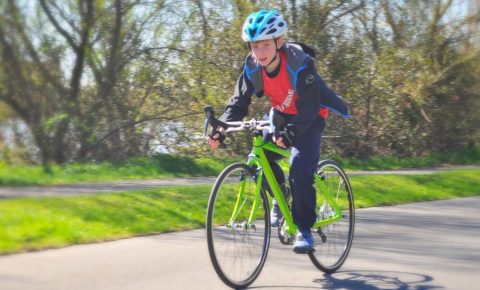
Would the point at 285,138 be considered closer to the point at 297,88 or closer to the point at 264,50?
the point at 297,88

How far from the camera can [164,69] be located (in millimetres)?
13219

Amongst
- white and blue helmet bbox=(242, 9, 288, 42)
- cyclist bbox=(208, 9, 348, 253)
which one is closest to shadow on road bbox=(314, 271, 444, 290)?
cyclist bbox=(208, 9, 348, 253)

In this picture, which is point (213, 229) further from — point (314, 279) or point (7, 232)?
point (7, 232)

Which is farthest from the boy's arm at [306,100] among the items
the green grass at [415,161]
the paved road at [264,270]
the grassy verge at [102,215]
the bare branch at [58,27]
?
the green grass at [415,161]

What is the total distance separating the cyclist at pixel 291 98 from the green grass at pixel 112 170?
559cm

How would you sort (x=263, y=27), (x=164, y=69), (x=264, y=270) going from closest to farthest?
1. (x=263, y=27)
2. (x=264, y=270)
3. (x=164, y=69)

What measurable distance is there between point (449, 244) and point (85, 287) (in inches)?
144

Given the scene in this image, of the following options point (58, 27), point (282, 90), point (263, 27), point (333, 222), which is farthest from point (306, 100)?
point (58, 27)

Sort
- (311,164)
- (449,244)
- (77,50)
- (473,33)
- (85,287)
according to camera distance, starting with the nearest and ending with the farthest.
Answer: (85,287) < (311,164) < (449,244) < (77,50) < (473,33)

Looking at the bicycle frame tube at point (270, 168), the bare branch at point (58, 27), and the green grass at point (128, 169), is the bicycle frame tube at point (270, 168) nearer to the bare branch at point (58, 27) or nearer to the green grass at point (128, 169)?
the green grass at point (128, 169)

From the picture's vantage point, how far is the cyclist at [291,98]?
5293 mm

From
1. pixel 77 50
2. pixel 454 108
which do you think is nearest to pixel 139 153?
pixel 77 50

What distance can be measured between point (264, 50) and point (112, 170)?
6881 millimetres

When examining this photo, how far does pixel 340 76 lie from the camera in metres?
14.7
